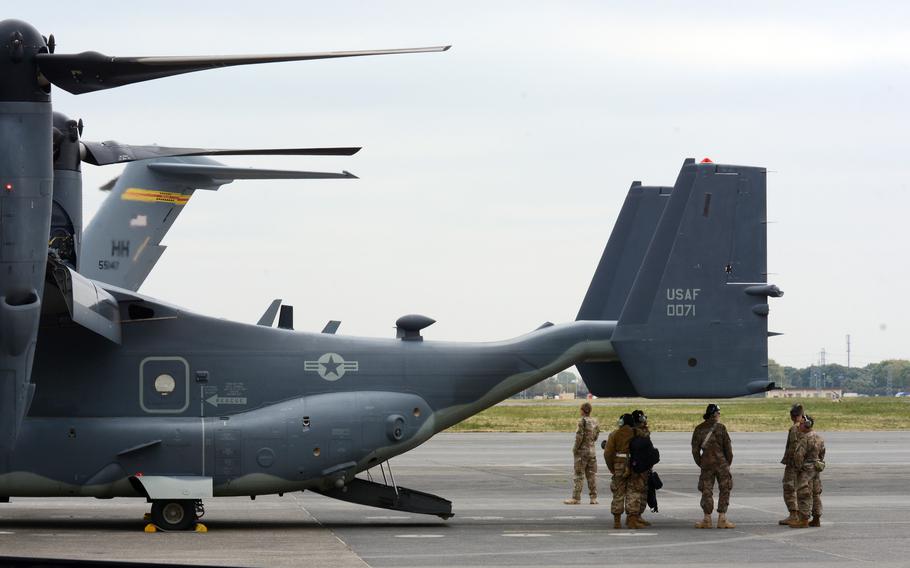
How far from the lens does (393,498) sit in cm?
1833

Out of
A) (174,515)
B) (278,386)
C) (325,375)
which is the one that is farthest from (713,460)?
(174,515)

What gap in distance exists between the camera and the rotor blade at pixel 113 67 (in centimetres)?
1198

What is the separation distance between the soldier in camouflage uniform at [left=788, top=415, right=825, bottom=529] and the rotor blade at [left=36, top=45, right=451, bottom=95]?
9.54 m

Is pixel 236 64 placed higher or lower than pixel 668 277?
higher

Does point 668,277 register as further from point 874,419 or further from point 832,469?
point 874,419

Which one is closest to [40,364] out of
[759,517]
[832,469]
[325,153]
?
[325,153]

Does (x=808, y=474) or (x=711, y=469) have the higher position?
(x=711, y=469)

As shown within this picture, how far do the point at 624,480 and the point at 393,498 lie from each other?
132 inches

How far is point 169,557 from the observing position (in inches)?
566

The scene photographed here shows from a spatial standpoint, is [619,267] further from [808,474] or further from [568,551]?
[568,551]

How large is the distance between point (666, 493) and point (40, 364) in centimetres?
1189

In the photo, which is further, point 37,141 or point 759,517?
point 759,517

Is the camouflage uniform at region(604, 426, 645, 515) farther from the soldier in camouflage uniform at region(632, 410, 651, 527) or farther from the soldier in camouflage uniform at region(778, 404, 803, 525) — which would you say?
the soldier in camouflage uniform at region(778, 404, 803, 525)

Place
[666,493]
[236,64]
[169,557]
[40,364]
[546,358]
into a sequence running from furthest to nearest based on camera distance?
1. [666,493]
2. [546,358]
3. [40,364]
4. [169,557]
5. [236,64]
